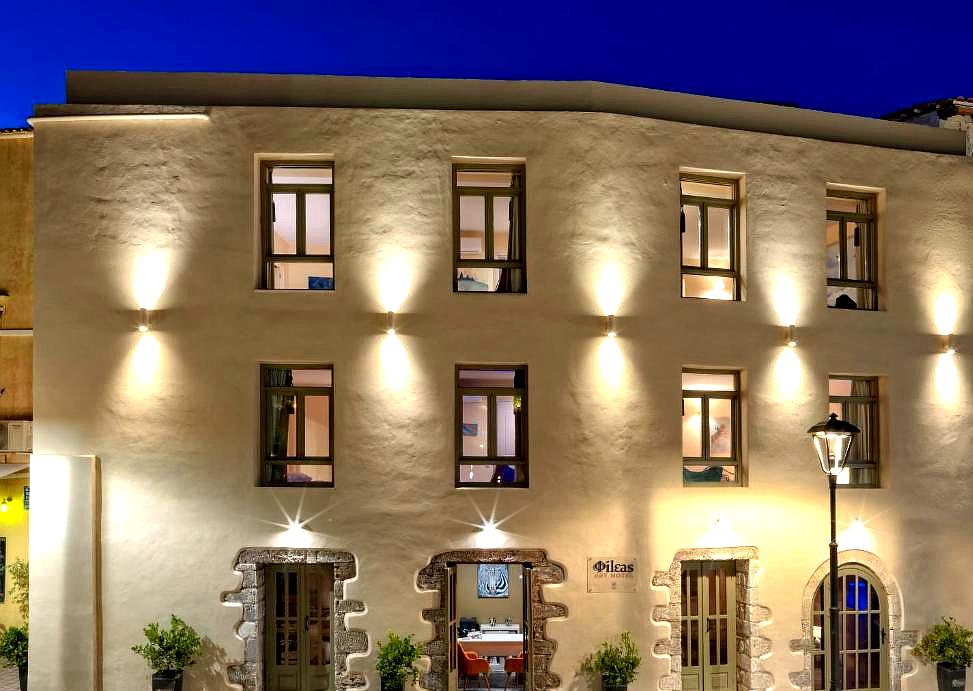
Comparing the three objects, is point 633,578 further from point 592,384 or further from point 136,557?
point 136,557

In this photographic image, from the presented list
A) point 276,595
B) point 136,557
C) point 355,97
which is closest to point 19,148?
point 355,97

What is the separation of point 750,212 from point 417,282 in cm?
429

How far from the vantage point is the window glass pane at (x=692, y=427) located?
11688mm

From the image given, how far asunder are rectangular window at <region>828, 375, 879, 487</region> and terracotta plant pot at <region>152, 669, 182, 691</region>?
8437mm

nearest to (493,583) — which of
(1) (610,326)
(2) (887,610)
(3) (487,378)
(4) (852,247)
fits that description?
(3) (487,378)

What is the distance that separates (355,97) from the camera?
1143cm

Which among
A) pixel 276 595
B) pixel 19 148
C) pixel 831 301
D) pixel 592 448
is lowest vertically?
pixel 276 595

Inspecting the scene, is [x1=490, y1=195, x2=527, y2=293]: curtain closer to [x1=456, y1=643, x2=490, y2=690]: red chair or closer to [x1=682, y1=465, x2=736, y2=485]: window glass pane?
[x1=682, y1=465, x2=736, y2=485]: window glass pane

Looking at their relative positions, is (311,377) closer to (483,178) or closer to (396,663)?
(483,178)

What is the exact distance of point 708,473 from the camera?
11742mm

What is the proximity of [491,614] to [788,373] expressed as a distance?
7.08 m

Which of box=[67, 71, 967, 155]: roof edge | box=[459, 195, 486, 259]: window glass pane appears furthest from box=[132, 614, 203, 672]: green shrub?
box=[67, 71, 967, 155]: roof edge

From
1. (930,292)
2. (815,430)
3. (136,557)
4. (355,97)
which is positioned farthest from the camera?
(930,292)

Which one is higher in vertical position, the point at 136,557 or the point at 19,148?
the point at 19,148
